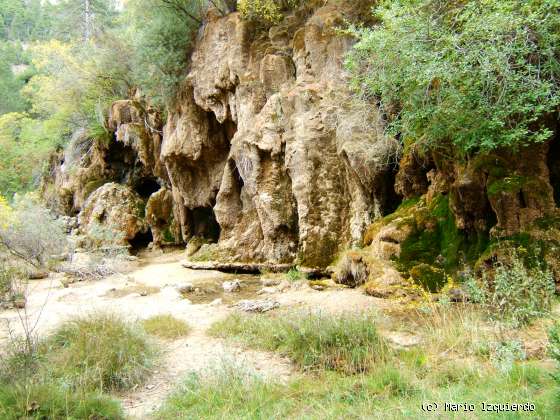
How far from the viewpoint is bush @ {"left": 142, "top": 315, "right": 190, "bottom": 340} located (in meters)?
6.29

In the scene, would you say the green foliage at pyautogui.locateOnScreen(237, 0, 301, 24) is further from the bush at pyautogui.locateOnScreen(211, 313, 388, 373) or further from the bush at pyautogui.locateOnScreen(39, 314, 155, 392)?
the bush at pyautogui.locateOnScreen(39, 314, 155, 392)

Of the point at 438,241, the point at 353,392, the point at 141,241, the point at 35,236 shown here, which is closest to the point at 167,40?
the point at 35,236

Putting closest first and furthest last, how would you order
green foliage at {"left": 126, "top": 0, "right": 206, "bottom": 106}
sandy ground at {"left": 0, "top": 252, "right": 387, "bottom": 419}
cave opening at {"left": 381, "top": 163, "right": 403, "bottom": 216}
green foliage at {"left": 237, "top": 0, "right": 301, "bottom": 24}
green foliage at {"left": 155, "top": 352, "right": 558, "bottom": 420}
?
green foliage at {"left": 155, "top": 352, "right": 558, "bottom": 420}, sandy ground at {"left": 0, "top": 252, "right": 387, "bottom": 419}, cave opening at {"left": 381, "top": 163, "right": 403, "bottom": 216}, green foliage at {"left": 237, "top": 0, "right": 301, "bottom": 24}, green foliage at {"left": 126, "top": 0, "right": 206, "bottom": 106}

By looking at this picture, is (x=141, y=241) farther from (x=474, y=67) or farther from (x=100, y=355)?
(x=474, y=67)

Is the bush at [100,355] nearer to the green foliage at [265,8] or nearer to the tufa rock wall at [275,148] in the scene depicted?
the tufa rock wall at [275,148]

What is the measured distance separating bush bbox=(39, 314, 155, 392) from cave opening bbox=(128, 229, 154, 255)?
47.2 ft

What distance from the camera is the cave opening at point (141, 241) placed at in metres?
19.4

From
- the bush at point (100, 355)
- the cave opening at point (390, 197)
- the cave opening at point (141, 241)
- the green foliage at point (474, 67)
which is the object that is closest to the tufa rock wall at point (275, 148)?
the cave opening at point (390, 197)

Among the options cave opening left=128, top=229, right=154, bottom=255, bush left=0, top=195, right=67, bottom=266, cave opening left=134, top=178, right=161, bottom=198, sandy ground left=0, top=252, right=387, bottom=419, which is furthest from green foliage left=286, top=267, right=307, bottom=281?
cave opening left=134, top=178, right=161, bottom=198

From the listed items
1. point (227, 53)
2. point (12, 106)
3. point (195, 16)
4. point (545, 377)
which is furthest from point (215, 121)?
point (12, 106)

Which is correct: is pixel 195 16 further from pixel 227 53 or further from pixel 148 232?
pixel 148 232

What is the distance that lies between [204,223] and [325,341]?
46.4 ft

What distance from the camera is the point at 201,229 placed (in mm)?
18141

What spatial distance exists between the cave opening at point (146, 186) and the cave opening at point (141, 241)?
3992 mm
